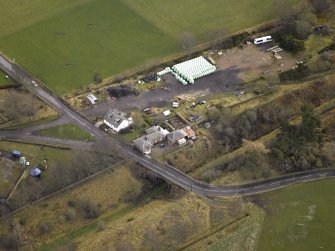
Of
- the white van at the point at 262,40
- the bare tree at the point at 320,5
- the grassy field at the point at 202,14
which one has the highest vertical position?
the bare tree at the point at 320,5

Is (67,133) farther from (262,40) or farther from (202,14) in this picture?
(262,40)

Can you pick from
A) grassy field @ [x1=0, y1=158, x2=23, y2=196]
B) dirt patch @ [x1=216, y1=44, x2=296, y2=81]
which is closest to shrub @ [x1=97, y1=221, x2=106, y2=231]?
grassy field @ [x1=0, y1=158, x2=23, y2=196]

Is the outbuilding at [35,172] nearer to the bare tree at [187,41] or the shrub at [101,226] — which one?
the shrub at [101,226]

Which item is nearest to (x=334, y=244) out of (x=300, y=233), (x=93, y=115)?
(x=300, y=233)

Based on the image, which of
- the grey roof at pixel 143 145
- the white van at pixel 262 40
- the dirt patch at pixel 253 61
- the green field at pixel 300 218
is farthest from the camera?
the white van at pixel 262 40

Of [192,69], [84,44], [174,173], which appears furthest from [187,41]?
[174,173]

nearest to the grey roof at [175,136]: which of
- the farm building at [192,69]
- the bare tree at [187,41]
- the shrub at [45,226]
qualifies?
the farm building at [192,69]

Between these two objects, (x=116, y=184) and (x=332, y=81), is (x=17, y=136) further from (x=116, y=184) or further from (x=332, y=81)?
(x=332, y=81)
